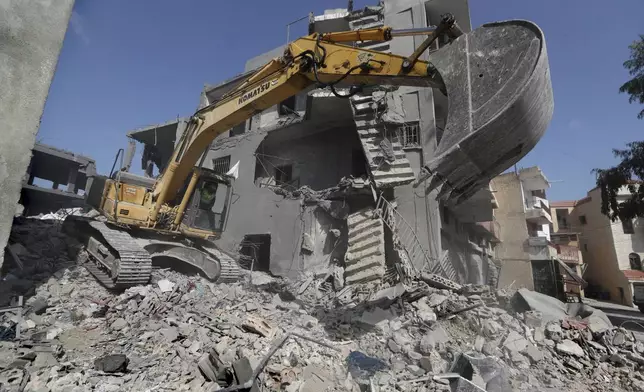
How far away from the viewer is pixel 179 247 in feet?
28.3

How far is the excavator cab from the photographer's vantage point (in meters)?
8.85

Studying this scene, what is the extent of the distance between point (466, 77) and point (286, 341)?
512 cm

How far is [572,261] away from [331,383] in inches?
1246

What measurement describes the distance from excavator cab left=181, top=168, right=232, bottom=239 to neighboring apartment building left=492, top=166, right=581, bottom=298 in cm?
1826

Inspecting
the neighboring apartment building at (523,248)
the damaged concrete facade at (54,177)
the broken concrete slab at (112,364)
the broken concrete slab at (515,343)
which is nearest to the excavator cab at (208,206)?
the broken concrete slab at (112,364)

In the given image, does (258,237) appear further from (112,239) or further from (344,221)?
(112,239)

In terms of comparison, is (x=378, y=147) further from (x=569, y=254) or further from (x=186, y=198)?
(x=569, y=254)

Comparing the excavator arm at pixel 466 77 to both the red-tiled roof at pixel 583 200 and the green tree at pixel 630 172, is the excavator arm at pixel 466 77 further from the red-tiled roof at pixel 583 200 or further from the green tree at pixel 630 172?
the red-tiled roof at pixel 583 200

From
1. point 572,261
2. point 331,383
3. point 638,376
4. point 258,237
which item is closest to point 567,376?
point 638,376

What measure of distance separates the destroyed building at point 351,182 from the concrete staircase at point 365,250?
3 cm

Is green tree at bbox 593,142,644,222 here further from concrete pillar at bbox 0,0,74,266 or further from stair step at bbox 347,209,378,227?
concrete pillar at bbox 0,0,74,266

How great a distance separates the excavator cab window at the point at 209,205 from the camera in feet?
29.1

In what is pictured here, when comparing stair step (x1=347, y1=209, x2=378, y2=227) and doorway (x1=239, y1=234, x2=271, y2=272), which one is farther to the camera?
doorway (x1=239, y1=234, x2=271, y2=272)

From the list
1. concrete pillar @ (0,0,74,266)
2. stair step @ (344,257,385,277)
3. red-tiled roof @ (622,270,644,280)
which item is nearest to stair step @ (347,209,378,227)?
stair step @ (344,257,385,277)
